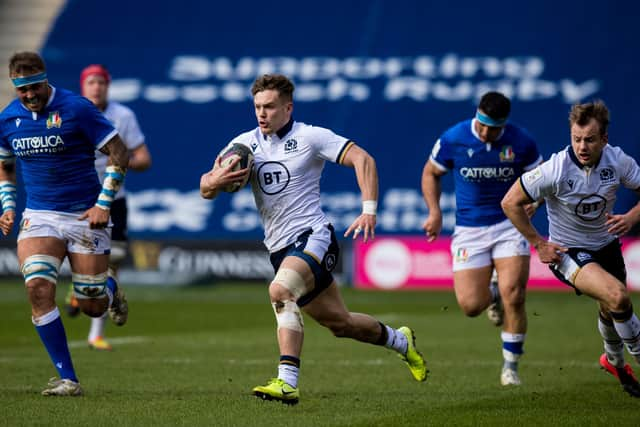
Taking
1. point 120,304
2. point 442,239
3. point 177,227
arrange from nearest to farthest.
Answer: point 120,304 < point 442,239 < point 177,227

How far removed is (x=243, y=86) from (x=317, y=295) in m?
18.1

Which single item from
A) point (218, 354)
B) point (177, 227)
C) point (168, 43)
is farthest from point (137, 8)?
point (218, 354)

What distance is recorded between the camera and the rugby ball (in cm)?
816

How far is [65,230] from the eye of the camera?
9219 millimetres

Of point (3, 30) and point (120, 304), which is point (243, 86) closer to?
point (3, 30)

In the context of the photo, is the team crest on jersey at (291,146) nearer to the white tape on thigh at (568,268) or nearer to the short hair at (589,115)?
the short hair at (589,115)

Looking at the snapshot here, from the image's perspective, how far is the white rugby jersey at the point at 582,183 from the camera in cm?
871

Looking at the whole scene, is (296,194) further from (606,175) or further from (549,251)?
(606,175)

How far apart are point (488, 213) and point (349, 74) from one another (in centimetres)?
1527

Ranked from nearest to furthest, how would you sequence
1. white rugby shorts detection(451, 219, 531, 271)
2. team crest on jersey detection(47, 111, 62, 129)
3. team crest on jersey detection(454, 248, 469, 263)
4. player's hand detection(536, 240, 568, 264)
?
player's hand detection(536, 240, 568, 264) < team crest on jersey detection(47, 111, 62, 129) < white rugby shorts detection(451, 219, 531, 271) < team crest on jersey detection(454, 248, 469, 263)

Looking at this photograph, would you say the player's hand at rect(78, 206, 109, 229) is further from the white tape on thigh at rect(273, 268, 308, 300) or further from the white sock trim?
the white tape on thigh at rect(273, 268, 308, 300)

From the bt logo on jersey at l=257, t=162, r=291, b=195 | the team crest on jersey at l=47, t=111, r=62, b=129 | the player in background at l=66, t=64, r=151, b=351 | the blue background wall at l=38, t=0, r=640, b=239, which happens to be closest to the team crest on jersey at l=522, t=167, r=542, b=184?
the bt logo on jersey at l=257, t=162, r=291, b=195

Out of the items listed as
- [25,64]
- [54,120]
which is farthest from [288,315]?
[25,64]

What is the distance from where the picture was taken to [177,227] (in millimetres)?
25531
